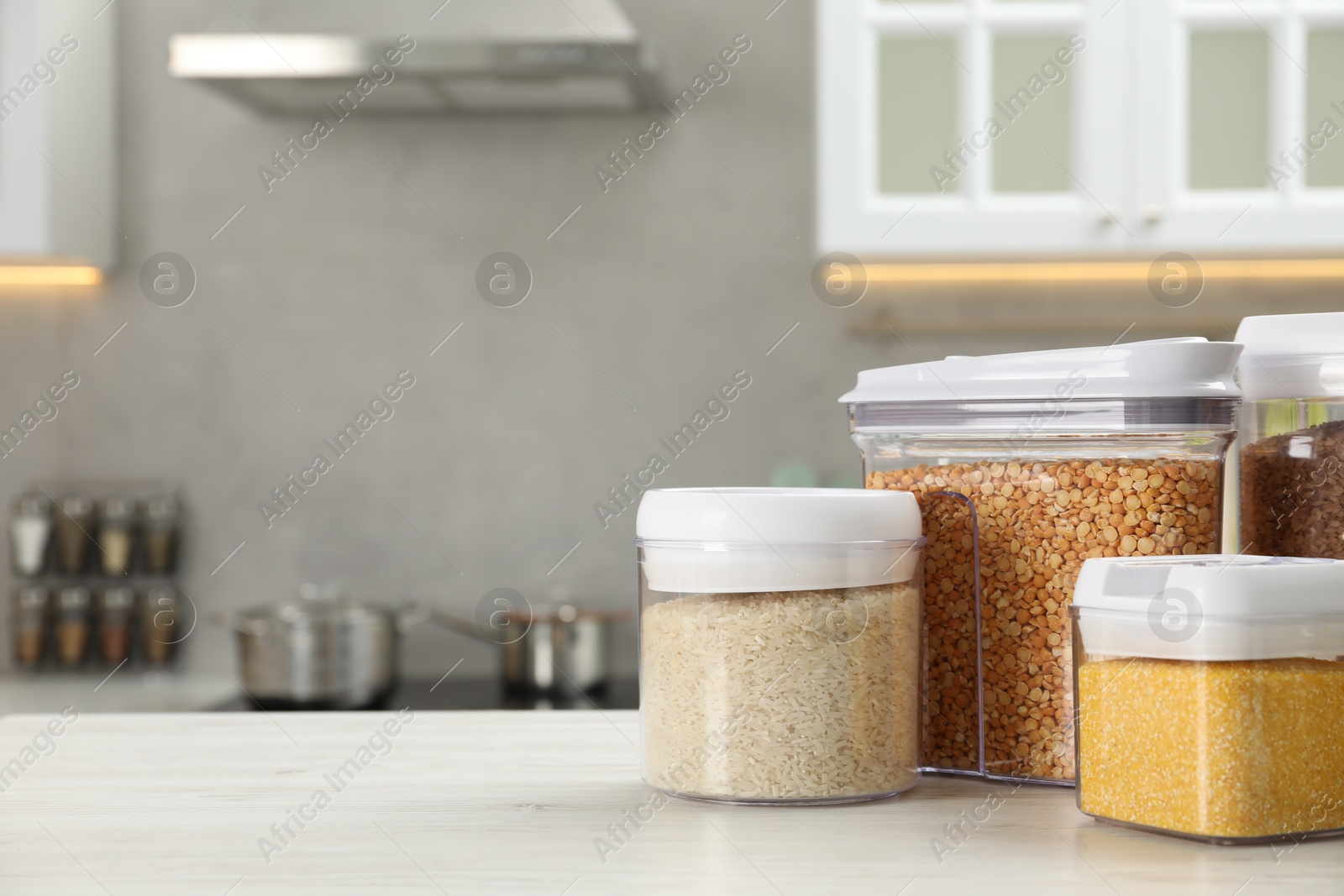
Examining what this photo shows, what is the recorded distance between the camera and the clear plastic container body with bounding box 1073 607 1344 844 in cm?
48

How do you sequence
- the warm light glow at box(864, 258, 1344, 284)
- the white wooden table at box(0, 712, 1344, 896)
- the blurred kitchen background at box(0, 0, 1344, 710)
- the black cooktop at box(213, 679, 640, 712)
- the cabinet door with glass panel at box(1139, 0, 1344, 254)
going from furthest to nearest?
the blurred kitchen background at box(0, 0, 1344, 710) < the warm light glow at box(864, 258, 1344, 284) < the black cooktop at box(213, 679, 640, 712) < the cabinet door with glass panel at box(1139, 0, 1344, 254) < the white wooden table at box(0, 712, 1344, 896)

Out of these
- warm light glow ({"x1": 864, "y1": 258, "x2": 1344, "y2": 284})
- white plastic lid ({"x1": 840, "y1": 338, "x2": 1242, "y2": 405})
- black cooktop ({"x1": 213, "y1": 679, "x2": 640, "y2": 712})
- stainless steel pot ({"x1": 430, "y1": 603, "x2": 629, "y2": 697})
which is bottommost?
black cooktop ({"x1": 213, "y1": 679, "x2": 640, "y2": 712})

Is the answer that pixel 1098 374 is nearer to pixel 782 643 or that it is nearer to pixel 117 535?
pixel 782 643

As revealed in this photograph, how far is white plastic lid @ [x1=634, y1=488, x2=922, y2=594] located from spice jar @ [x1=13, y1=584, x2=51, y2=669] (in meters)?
2.01

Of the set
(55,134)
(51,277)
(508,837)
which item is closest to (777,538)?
(508,837)

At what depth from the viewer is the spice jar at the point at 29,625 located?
7.21 ft

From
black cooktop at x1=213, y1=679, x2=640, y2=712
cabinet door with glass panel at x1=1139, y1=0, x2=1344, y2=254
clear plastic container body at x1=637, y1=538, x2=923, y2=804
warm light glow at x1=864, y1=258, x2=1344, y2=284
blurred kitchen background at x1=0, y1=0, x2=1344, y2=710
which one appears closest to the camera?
clear plastic container body at x1=637, y1=538, x2=923, y2=804

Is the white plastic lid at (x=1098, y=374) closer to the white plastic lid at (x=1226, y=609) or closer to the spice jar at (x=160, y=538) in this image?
the white plastic lid at (x=1226, y=609)

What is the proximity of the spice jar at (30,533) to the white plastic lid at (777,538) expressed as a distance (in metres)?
2.00

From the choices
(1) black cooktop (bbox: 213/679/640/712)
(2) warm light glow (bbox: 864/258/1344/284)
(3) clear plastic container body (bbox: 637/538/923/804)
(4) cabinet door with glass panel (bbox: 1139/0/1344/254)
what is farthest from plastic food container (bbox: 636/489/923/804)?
(2) warm light glow (bbox: 864/258/1344/284)

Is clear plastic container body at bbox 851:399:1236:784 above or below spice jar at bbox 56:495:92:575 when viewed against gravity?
above

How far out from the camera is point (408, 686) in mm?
2178

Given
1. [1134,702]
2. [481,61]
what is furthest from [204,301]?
[1134,702]

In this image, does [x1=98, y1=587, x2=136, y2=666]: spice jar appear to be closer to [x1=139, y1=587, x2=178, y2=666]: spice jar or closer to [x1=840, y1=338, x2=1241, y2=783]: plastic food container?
[x1=139, y1=587, x2=178, y2=666]: spice jar
